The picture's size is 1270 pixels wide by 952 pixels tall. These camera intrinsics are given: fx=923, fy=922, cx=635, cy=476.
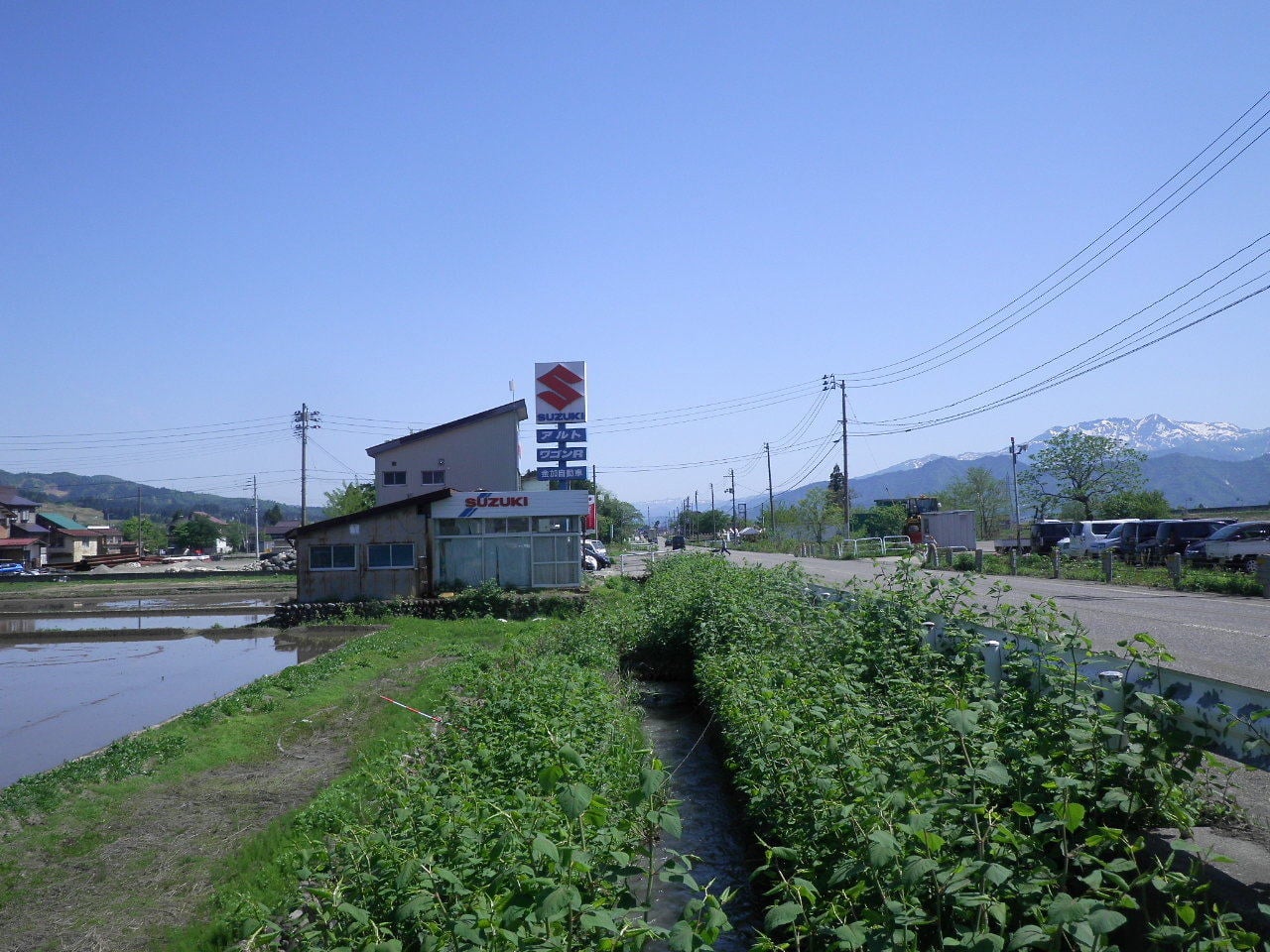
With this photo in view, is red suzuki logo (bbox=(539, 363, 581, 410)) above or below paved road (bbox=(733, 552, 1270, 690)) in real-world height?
above

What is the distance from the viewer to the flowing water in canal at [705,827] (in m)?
7.29

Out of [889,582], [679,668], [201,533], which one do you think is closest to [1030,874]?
[889,582]

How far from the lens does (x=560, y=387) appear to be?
122ft

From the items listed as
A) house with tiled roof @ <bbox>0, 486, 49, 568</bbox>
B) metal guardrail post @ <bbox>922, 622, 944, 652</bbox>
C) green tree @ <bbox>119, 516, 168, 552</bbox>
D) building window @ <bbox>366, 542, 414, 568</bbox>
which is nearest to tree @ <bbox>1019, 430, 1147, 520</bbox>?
building window @ <bbox>366, 542, 414, 568</bbox>

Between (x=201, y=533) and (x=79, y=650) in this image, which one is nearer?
(x=79, y=650)

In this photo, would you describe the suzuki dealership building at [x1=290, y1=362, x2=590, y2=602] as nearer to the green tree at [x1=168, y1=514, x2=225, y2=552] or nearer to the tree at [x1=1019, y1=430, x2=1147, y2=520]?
the tree at [x1=1019, y1=430, x2=1147, y2=520]

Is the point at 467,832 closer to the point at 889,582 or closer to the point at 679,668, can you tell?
the point at 889,582

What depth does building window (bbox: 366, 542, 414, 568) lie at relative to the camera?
30.8 metres

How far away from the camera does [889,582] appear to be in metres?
10.7

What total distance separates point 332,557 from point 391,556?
1925mm

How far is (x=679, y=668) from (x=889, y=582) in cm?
878

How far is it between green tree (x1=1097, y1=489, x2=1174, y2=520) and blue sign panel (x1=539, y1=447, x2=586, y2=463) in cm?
4231

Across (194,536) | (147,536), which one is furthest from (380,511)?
(147,536)

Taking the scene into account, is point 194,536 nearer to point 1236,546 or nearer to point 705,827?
point 1236,546
